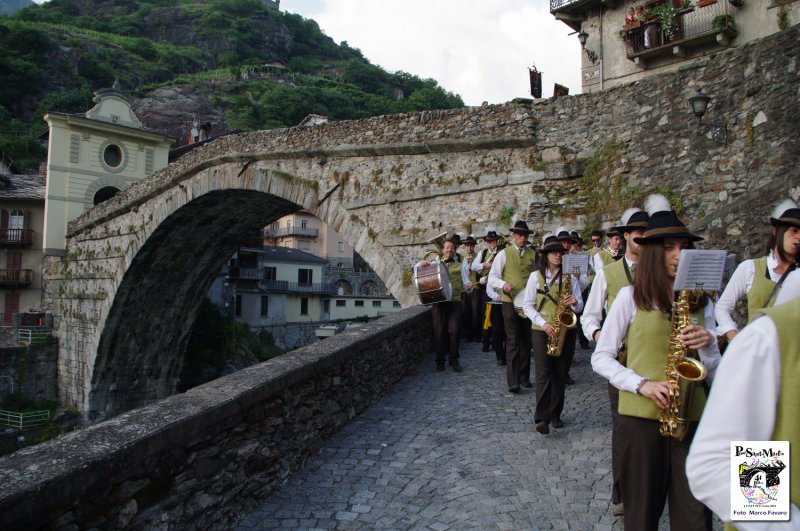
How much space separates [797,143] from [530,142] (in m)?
4.04

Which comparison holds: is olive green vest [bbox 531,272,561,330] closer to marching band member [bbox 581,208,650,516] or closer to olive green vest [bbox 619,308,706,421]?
marching band member [bbox 581,208,650,516]

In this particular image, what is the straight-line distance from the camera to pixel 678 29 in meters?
13.5

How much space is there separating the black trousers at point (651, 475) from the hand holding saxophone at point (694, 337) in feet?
1.15

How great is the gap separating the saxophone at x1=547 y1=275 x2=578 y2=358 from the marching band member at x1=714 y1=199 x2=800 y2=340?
3.43ft

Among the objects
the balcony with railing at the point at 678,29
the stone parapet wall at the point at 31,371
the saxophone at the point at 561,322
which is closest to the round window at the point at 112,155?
the stone parapet wall at the point at 31,371

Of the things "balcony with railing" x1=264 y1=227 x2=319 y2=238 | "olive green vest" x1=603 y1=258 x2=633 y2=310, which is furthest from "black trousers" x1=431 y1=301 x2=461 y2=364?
"balcony with railing" x1=264 y1=227 x2=319 y2=238

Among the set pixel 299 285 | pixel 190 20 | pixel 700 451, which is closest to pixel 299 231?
pixel 299 285

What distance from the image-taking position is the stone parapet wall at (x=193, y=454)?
2.27 metres

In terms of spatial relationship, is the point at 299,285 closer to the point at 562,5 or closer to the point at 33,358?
the point at 33,358

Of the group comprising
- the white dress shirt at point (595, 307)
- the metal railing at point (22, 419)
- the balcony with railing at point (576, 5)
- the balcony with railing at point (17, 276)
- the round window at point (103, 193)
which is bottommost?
the metal railing at point (22, 419)

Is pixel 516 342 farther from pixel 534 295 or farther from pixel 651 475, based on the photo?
pixel 651 475

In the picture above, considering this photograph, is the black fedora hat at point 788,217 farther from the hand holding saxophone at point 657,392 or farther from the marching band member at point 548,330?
the hand holding saxophone at point 657,392

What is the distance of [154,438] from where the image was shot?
2.75 m

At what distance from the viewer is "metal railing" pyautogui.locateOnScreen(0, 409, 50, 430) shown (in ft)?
66.2
